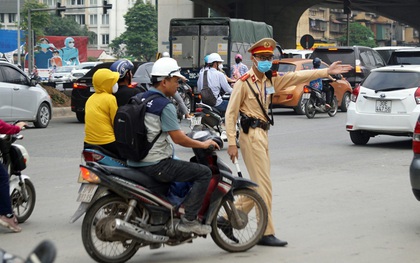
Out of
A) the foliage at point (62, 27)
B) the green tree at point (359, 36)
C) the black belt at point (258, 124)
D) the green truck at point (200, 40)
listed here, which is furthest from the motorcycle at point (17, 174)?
the foliage at point (62, 27)

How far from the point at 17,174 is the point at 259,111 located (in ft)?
8.33

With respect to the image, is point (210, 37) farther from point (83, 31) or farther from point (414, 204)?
point (83, 31)

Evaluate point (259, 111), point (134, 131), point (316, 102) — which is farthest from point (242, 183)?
point (316, 102)

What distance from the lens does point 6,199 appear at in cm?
842


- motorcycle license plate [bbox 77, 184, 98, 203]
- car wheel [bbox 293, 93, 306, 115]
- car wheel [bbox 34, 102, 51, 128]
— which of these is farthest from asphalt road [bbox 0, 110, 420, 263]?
car wheel [bbox 293, 93, 306, 115]

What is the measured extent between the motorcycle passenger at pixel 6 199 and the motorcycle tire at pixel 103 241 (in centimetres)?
156

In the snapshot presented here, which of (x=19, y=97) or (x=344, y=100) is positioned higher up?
(x=19, y=97)

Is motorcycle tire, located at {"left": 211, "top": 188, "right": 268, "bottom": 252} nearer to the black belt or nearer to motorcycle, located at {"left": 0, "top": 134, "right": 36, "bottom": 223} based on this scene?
the black belt

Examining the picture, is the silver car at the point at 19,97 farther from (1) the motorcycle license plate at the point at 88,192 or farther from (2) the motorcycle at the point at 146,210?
(1) the motorcycle license plate at the point at 88,192

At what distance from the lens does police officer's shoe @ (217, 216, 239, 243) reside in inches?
301

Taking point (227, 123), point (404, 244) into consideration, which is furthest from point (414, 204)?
point (227, 123)

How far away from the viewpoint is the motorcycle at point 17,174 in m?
8.91

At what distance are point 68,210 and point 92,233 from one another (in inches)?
120

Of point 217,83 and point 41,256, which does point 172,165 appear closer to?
point 41,256
